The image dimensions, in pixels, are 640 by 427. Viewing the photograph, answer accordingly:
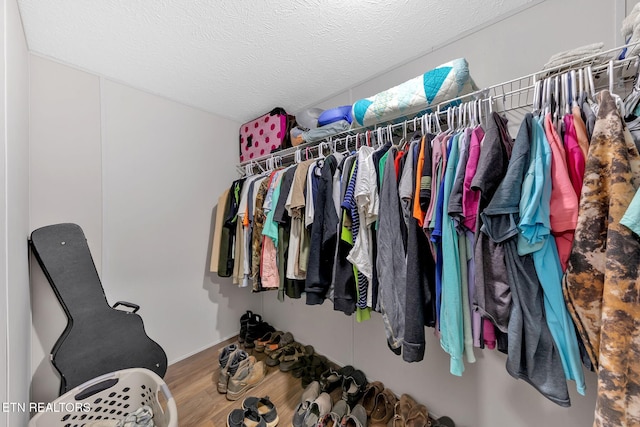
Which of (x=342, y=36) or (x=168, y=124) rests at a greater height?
(x=342, y=36)

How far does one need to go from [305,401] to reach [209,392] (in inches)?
26.4

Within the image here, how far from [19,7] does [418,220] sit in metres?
1.93

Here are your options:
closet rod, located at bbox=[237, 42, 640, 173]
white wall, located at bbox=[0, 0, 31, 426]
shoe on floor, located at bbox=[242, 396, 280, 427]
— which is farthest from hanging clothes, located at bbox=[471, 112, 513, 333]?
white wall, located at bbox=[0, 0, 31, 426]

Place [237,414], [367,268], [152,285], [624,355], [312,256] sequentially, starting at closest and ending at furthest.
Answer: [624,355]
[367,268]
[312,256]
[237,414]
[152,285]

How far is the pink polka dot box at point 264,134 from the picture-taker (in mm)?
1812

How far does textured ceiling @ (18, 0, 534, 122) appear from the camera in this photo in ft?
3.31

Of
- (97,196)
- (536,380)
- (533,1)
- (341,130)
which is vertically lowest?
(536,380)

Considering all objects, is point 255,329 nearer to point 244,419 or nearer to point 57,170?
point 244,419

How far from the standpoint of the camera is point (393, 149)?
39.0 inches

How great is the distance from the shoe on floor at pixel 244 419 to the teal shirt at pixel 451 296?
1.07 metres

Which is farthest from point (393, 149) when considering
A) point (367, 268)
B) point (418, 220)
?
point (367, 268)

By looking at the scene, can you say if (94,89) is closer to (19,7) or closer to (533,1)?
(19,7)

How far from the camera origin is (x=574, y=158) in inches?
26.0

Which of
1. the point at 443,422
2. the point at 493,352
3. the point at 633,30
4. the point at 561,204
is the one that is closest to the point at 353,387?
the point at 443,422
